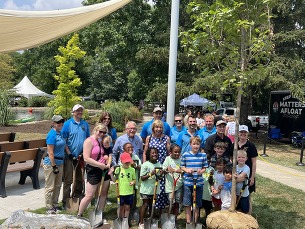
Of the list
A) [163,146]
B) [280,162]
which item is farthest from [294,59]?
[163,146]

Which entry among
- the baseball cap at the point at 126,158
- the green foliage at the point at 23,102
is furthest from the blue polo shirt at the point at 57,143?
the green foliage at the point at 23,102

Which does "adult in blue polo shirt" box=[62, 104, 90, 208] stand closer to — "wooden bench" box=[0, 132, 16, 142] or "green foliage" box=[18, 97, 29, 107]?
"wooden bench" box=[0, 132, 16, 142]

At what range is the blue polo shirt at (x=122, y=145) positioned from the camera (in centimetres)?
528

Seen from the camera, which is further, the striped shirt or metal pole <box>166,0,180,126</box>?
metal pole <box>166,0,180,126</box>

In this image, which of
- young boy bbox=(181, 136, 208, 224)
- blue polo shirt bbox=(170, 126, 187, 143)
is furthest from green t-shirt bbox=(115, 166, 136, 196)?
blue polo shirt bbox=(170, 126, 187, 143)

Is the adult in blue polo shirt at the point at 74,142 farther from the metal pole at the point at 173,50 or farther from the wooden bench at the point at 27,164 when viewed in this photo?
the metal pole at the point at 173,50

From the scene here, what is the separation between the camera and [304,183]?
28.5 ft

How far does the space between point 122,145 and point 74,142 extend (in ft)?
2.84

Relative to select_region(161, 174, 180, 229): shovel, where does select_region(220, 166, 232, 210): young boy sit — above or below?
above

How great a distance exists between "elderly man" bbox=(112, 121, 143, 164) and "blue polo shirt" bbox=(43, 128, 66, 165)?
811 millimetres

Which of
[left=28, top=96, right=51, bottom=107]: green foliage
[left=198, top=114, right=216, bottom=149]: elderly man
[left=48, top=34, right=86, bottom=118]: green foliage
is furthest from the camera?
[left=28, top=96, right=51, bottom=107]: green foliage

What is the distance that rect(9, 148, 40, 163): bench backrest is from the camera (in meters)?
6.26

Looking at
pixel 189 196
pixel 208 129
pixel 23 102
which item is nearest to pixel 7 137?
pixel 208 129

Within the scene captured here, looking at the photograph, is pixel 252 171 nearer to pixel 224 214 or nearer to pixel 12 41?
pixel 224 214
